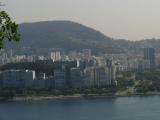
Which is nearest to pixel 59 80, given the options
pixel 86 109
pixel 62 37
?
pixel 86 109

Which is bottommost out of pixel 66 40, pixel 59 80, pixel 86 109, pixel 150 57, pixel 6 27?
pixel 86 109

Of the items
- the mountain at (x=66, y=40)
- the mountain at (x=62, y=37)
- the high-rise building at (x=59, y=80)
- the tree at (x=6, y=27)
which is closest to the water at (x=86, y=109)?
the high-rise building at (x=59, y=80)

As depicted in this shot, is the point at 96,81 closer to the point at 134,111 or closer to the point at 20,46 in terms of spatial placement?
the point at 134,111

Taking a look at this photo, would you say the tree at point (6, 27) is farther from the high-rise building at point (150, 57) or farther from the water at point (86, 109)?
the high-rise building at point (150, 57)

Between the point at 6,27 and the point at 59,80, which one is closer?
the point at 6,27

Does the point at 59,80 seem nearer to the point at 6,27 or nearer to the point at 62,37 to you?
the point at 6,27
